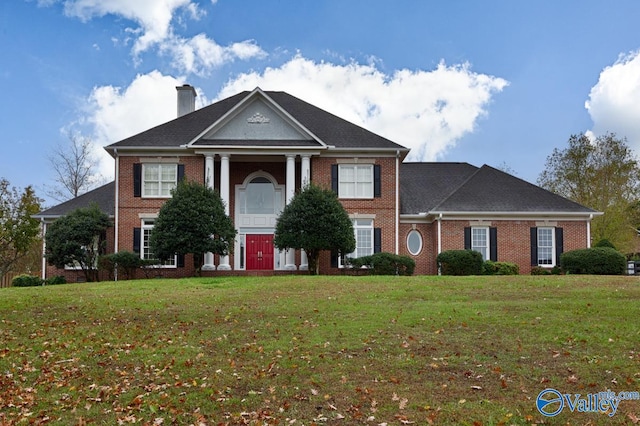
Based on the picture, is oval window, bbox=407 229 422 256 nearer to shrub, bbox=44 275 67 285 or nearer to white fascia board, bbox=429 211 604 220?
white fascia board, bbox=429 211 604 220

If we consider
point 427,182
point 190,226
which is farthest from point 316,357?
point 427,182

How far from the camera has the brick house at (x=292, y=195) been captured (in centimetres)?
2967

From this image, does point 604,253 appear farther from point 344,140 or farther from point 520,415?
point 520,415

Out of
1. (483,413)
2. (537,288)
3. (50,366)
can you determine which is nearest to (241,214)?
(537,288)

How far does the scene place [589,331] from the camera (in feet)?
41.1

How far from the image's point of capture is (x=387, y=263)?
27547 millimetres

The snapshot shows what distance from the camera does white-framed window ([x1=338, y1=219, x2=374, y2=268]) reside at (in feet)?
99.3

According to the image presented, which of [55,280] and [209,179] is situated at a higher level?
[209,179]

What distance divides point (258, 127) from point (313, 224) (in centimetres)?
607

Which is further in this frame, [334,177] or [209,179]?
[334,177]

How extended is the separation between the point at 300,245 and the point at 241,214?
16.8ft

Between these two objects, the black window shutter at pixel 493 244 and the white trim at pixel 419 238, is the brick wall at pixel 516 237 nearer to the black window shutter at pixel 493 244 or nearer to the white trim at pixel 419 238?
the black window shutter at pixel 493 244

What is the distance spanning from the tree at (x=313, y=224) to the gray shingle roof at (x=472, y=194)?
505 centimetres

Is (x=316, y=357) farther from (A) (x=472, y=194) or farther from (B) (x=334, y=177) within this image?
(A) (x=472, y=194)
